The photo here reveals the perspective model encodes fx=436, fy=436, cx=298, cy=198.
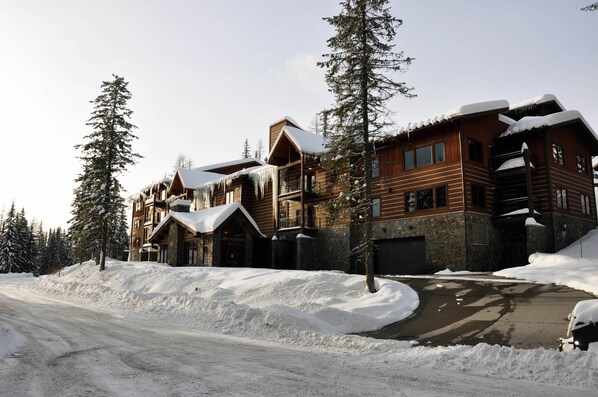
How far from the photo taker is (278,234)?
32281mm

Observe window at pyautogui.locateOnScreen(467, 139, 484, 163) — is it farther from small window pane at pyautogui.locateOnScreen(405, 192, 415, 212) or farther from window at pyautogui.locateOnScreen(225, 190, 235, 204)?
window at pyautogui.locateOnScreen(225, 190, 235, 204)

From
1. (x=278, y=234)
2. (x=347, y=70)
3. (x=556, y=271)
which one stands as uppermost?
(x=347, y=70)

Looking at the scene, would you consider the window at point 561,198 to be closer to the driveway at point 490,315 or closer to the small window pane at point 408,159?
the small window pane at point 408,159

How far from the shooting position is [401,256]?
25656 mm

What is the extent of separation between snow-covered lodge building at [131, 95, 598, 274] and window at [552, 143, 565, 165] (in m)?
0.07

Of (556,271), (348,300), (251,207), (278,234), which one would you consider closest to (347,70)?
(348,300)

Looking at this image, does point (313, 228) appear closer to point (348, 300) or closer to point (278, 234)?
point (278, 234)

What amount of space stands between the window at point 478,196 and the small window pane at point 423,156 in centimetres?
284

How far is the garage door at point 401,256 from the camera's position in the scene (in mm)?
24703

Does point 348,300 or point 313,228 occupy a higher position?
point 313,228

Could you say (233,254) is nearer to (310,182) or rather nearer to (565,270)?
(310,182)

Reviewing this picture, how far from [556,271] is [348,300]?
352 inches

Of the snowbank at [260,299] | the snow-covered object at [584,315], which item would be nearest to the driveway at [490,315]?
the snowbank at [260,299]

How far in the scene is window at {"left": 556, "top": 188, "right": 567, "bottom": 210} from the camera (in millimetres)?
24389
